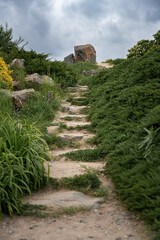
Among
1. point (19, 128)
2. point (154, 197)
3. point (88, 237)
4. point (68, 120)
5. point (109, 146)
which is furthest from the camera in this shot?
point (68, 120)

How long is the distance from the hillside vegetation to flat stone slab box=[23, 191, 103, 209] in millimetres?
423

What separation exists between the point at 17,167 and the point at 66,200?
80cm

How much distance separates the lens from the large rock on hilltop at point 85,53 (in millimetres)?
23500

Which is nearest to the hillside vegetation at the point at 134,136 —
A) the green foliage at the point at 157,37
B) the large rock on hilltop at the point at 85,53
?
the green foliage at the point at 157,37

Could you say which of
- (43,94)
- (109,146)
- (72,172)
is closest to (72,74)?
(43,94)

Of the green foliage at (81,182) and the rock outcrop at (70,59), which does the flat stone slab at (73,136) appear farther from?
the rock outcrop at (70,59)

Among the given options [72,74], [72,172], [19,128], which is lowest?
[72,172]

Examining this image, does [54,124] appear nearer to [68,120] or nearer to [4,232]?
[68,120]

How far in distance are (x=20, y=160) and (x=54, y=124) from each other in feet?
11.3

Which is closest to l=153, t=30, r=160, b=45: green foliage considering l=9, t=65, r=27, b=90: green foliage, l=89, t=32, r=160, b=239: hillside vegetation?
l=89, t=32, r=160, b=239: hillside vegetation

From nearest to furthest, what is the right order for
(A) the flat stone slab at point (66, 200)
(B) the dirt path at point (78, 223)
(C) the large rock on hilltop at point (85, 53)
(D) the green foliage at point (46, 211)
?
(B) the dirt path at point (78, 223) < (D) the green foliage at point (46, 211) < (A) the flat stone slab at point (66, 200) < (C) the large rock on hilltop at point (85, 53)

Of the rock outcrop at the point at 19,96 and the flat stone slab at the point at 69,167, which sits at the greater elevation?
the rock outcrop at the point at 19,96

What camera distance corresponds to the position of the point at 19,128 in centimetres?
448

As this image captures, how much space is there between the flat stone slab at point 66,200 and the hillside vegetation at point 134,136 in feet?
1.39
